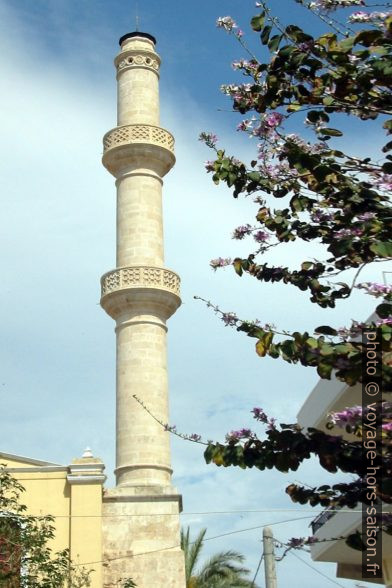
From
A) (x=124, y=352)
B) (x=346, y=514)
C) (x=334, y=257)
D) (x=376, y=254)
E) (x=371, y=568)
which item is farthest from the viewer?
(x=124, y=352)

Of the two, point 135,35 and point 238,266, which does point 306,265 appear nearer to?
point 238,266

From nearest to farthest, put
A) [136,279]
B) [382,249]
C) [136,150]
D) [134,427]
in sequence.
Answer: [382,249]
[134,427]
[136,279]
[136,150]

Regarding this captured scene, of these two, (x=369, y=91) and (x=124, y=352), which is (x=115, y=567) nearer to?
(x=124, y=352)

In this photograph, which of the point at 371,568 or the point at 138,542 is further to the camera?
the point at 138,542

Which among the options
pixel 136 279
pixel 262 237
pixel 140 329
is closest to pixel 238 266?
pixel 262 237

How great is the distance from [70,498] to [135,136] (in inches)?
355

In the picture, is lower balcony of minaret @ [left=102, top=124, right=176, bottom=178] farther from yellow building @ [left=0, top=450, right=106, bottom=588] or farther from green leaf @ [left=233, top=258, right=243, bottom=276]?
green leaf @ [left=233, top=258, right=243, bottom=276]

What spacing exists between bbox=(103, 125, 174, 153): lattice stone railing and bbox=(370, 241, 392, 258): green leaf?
1827cm

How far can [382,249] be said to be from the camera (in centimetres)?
538

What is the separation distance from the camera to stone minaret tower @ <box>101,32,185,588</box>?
789 inches

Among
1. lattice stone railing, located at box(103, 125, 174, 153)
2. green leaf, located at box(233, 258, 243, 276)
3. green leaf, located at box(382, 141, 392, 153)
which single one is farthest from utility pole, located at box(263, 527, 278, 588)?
lattice stone railing, located at box(103, 125, 174, 153)

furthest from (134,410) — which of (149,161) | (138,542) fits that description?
(149,161)

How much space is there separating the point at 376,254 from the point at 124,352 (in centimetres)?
1621

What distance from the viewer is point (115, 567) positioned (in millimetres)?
19859
